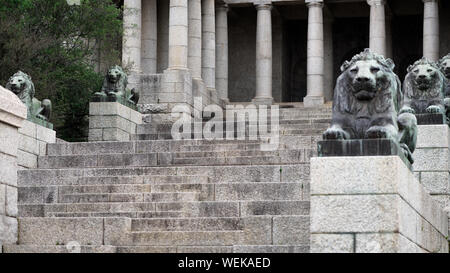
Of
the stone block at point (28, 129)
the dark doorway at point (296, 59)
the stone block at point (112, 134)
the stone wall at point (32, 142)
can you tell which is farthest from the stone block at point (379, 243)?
the dark doorway at point (296, 59)

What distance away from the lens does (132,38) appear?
121 feet

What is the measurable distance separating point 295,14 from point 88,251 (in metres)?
34.3

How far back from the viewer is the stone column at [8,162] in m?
14.2

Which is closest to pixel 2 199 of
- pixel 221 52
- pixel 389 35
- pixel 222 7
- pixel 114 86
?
pixel 114 86

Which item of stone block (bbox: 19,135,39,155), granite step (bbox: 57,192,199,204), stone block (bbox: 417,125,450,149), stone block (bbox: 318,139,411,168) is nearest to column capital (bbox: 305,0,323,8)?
stone block (bbox: 19,135,39,155)

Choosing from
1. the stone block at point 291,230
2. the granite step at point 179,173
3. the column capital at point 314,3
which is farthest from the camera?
the column capital at point 314,3

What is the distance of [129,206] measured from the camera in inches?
664

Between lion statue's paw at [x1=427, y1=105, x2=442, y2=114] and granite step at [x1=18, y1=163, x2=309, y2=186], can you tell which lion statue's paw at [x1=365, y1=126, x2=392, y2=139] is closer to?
granite step at [x1=18, y1=163, x2=309, y2=186]

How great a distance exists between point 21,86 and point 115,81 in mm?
4582

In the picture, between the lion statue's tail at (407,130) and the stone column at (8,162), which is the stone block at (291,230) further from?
the stone column at (8,162)

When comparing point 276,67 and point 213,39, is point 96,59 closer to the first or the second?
point 213,39

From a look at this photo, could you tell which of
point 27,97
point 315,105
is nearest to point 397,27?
point 315,105

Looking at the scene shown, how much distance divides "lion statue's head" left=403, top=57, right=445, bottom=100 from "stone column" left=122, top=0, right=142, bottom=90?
59.8ft

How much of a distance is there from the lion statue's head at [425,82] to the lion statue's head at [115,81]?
9998 mm
